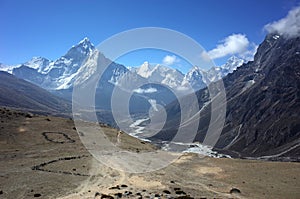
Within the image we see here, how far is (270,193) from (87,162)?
34817 mm

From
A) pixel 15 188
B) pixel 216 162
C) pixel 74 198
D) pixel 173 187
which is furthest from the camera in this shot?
pixel 216 162

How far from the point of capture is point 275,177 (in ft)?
228

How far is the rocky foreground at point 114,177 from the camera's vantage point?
5116cm

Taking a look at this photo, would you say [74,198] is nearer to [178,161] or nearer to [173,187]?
[173,187]

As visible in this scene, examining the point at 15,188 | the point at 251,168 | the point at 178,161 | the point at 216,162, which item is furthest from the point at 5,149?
the point at 251,168

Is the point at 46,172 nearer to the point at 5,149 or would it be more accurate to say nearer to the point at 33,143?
the point at 5,149

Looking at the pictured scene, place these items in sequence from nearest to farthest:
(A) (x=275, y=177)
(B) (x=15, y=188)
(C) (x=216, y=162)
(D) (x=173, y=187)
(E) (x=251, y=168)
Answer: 1. (B) (x=15, y=188)
2. (D) (x=173, y=187)
3. (A) (x=275, y=177)
4. (E) (x=251, y=168)
5. (C) (x=216, y=162)

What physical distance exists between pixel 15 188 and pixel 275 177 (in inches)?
1861

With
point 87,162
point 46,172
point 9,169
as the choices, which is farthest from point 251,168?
point 9,169

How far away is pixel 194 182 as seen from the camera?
6369cm

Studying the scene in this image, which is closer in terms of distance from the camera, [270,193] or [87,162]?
[270,193]

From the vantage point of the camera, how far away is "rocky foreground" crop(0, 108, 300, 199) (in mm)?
51156

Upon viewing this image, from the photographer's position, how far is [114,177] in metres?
60.7

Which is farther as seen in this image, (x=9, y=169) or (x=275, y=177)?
(x=275, y=177)
